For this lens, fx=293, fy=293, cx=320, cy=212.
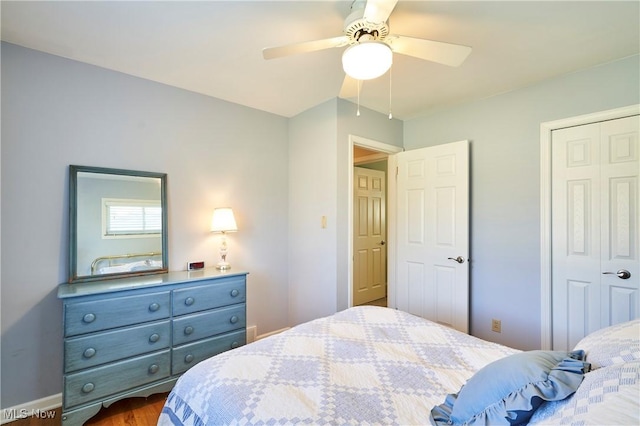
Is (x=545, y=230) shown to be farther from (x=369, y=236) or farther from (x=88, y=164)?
(x=88, y=164)

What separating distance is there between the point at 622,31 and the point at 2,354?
4292mm

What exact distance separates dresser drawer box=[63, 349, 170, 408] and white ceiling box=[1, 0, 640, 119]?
6.74ft

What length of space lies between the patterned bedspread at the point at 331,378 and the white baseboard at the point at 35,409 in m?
1.46

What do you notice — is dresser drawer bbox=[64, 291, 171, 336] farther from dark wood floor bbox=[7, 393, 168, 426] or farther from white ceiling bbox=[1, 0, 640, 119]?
white ceiling bbox=[1, 0, 640, 119]

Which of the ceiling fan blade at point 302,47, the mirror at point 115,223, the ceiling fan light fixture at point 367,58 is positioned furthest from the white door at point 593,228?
the mirror at point 115,223

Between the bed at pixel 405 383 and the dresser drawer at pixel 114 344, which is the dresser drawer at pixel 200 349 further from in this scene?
the bed at pixel 405 383

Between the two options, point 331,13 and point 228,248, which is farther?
point 228,248

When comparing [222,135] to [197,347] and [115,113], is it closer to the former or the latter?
[115,113]

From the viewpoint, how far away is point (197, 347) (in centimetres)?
218

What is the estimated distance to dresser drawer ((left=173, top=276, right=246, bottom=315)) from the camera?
211cm

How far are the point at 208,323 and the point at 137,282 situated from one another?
587mm

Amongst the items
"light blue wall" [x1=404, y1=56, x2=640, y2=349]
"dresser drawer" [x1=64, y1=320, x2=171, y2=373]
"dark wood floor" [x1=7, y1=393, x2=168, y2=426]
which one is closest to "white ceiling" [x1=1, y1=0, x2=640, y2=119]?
"light blue wall" [x1=404, y1=56, x2=640, y2=349]

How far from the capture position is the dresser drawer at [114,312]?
1733mm

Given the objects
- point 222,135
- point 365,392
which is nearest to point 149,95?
point 222,135
